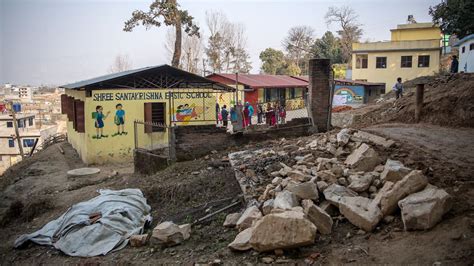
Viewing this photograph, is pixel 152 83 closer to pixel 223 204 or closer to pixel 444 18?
pixel 223 204

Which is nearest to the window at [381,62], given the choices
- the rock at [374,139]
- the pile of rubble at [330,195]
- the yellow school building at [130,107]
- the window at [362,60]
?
the window at [362,60]

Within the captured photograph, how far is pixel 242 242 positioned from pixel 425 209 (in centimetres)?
219

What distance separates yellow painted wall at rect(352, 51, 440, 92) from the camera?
107 feet

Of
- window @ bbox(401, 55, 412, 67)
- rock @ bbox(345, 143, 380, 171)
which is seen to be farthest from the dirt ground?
window @ bbox(401, 55, 412, 67)

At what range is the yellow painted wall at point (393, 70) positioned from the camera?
32.8 metres

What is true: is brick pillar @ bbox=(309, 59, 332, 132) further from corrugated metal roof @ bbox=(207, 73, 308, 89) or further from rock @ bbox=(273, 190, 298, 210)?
corrugated metal roof @ bbox=(207, 73, 308, 89)

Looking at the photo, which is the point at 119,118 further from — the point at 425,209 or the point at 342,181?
the point at 425,209

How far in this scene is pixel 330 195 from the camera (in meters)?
5.34

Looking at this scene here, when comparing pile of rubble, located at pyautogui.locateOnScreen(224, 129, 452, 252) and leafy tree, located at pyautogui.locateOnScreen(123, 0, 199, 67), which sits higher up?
leafy tree, located at pyautogui.locateOnScreen(123, 0, 199, 67)

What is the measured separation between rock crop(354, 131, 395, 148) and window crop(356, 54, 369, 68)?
30.7 m

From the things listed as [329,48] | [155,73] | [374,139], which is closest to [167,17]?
[155,73]

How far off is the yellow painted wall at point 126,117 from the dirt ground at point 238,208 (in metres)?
4.83

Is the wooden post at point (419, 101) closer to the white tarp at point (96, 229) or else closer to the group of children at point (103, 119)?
the white tarp at point (96, 229)

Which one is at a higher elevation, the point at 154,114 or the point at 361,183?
the point at 154,114
